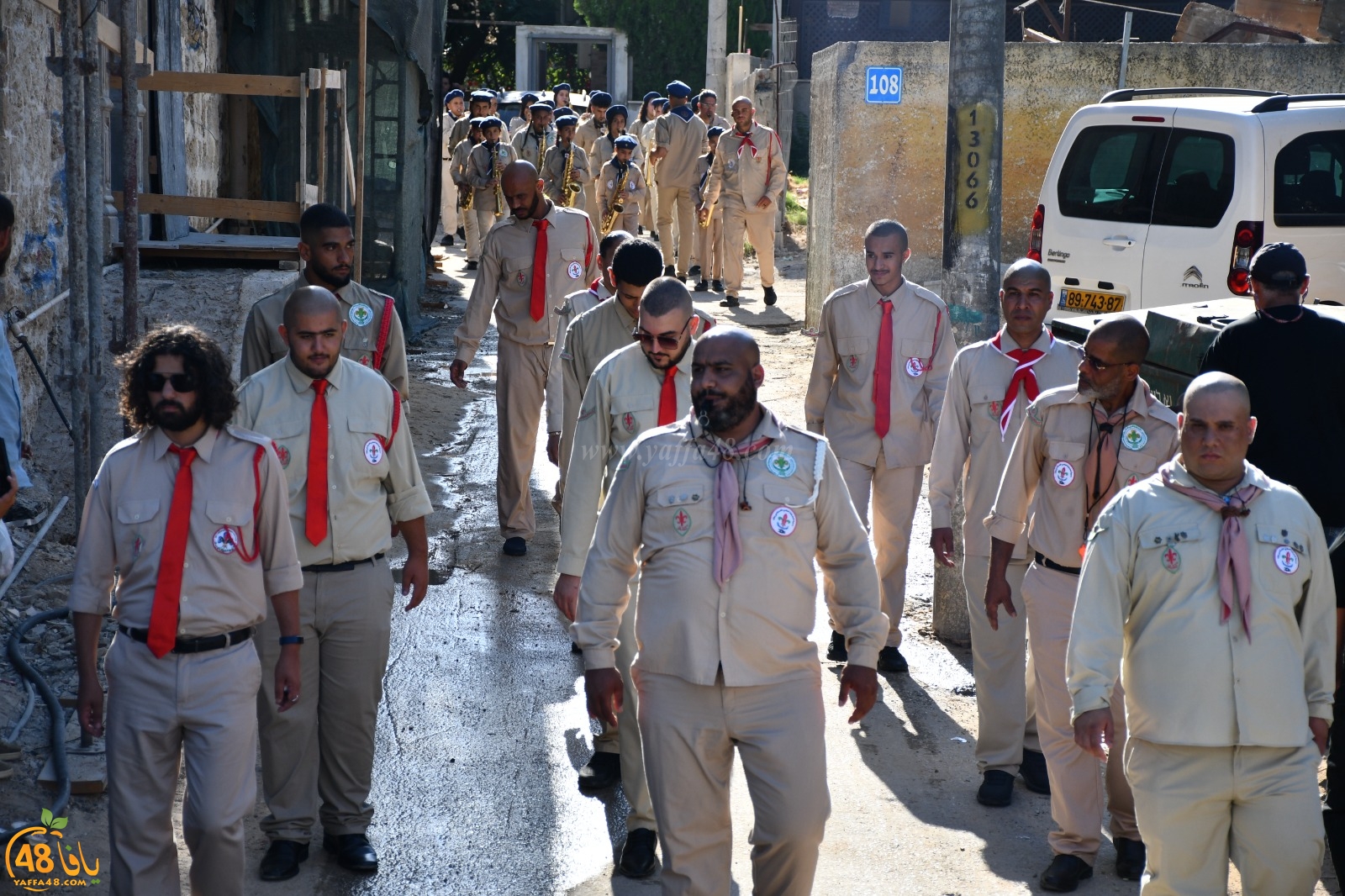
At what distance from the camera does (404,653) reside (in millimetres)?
7031

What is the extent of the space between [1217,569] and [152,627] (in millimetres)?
2891

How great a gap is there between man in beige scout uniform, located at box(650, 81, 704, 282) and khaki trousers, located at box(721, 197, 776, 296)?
4.87 ft

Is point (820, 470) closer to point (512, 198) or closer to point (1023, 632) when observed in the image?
point (1023, 632)

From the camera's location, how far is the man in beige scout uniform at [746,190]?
16.7 meters

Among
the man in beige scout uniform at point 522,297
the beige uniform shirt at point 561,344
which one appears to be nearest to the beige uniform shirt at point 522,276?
the man in beige scout uniform at point 522,297

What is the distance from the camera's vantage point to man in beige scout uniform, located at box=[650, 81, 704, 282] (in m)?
18.5

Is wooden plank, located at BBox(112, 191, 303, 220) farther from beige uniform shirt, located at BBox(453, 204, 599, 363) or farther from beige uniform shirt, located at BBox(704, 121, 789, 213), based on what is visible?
beige uniform shirt, located at BBox(704, 121, 789, 213)

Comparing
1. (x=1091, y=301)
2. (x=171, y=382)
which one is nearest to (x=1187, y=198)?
(x=1091, y=301)

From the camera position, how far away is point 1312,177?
9.91 meters

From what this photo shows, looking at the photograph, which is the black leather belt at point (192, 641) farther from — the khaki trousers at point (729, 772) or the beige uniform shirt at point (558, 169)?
the beige uniform shirt at point (558, 169)

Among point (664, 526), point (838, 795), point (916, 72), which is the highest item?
point (916, 72)

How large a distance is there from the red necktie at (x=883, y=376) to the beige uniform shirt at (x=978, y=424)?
2.48 ft

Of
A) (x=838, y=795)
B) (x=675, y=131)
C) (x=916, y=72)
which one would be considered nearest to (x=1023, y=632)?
(x=838, y=795)

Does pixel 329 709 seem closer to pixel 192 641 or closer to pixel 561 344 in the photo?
pixel 192 641
